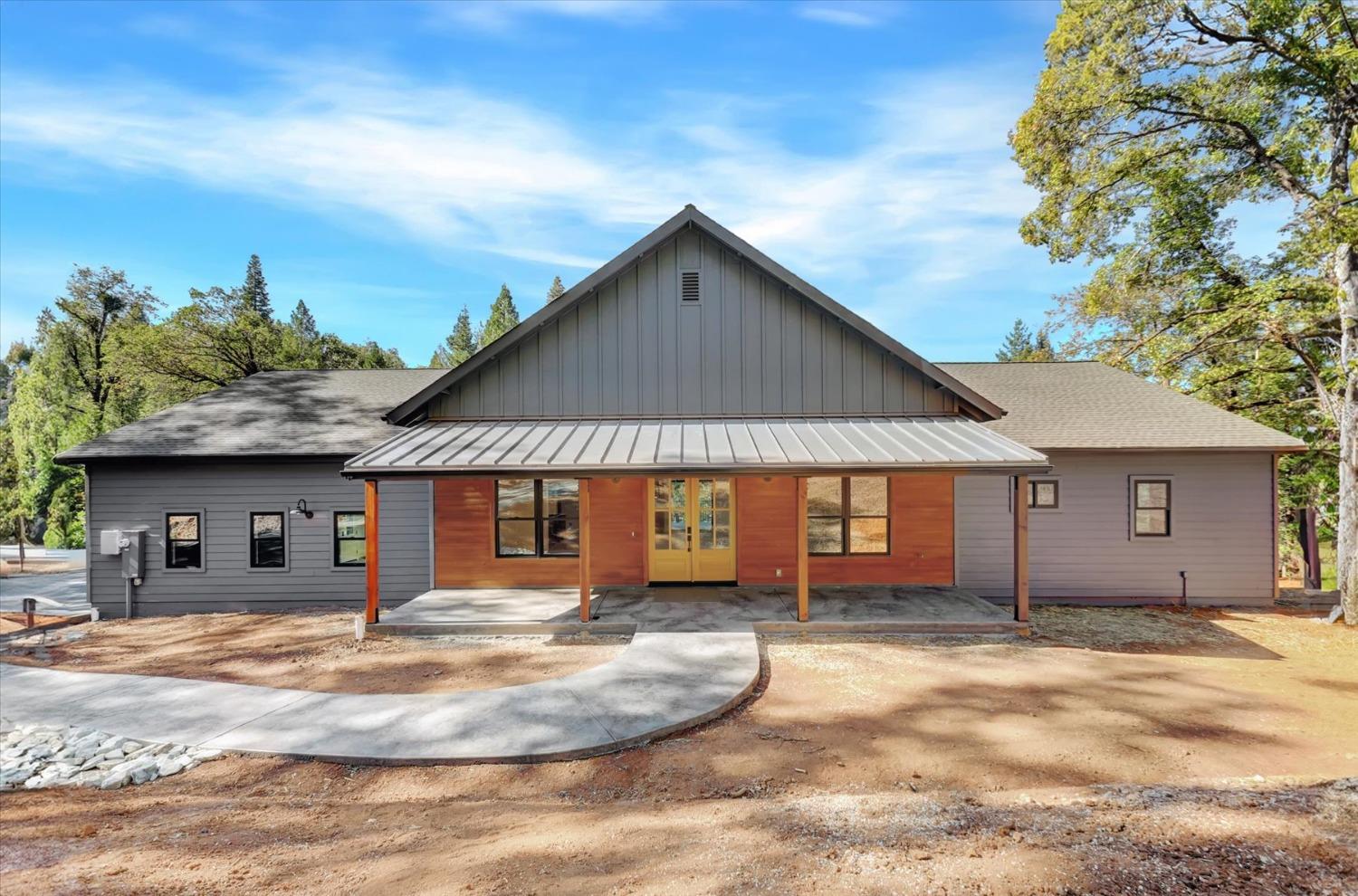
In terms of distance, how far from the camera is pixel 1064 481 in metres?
11.1

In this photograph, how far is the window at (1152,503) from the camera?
1105cm

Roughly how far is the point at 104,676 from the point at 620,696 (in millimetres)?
6530

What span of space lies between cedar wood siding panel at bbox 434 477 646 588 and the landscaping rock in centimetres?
568

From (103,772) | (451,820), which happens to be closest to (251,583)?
(103,772)

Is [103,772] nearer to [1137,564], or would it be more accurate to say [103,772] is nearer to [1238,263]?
[1137,564]

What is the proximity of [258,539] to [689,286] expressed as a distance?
951 cm

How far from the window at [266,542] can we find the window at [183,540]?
1.01 metres

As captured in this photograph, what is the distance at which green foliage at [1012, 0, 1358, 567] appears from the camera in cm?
1049

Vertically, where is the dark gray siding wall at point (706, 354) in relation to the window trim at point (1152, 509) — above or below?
above

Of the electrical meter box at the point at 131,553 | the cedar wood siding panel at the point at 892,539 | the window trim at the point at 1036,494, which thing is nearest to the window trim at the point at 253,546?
the electrical meter box at the point at 131,553

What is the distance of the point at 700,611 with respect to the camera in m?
9.54

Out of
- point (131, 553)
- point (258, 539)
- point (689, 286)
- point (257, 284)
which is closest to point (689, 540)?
point (689, 286)

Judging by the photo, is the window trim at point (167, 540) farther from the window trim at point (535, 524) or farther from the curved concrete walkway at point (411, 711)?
the window trim at point (535, 524)

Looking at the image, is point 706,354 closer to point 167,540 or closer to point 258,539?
point 258,539
